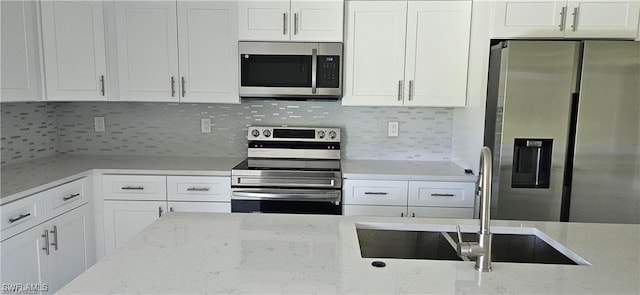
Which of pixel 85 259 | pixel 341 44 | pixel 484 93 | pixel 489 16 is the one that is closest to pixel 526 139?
pixel 484 93

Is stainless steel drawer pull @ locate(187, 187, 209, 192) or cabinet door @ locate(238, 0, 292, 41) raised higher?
cabinet door @ locate(238, 0, 292, 41)

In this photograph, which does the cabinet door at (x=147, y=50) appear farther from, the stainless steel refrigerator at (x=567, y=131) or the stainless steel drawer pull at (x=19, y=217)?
the stainless steel refrigerator at (x=567, y=131)

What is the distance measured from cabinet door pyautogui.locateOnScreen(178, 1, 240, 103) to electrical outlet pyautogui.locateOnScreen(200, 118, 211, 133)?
0.35 metres

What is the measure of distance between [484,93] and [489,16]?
1.52ft

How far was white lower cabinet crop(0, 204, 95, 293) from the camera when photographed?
205cm

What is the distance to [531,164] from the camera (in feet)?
8.11

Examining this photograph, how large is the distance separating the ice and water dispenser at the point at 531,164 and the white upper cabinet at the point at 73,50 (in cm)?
269

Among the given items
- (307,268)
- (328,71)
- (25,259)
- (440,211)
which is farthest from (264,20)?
(307,268)

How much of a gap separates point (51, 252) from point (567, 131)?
9.70 feet

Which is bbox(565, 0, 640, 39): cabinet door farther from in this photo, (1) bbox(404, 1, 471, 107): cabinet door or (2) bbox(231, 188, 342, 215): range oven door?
(2) bbox(231, 188, 342, 215): range oven door

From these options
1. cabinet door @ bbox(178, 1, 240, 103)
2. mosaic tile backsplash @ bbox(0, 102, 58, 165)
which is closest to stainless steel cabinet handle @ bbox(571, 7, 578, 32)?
cabinet door @ bbox(178, 1, 240, 103)

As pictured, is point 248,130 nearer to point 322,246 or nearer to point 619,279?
point 322,246

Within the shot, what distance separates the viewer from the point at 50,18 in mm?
2654

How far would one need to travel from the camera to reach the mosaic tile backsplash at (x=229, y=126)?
3.27 m
